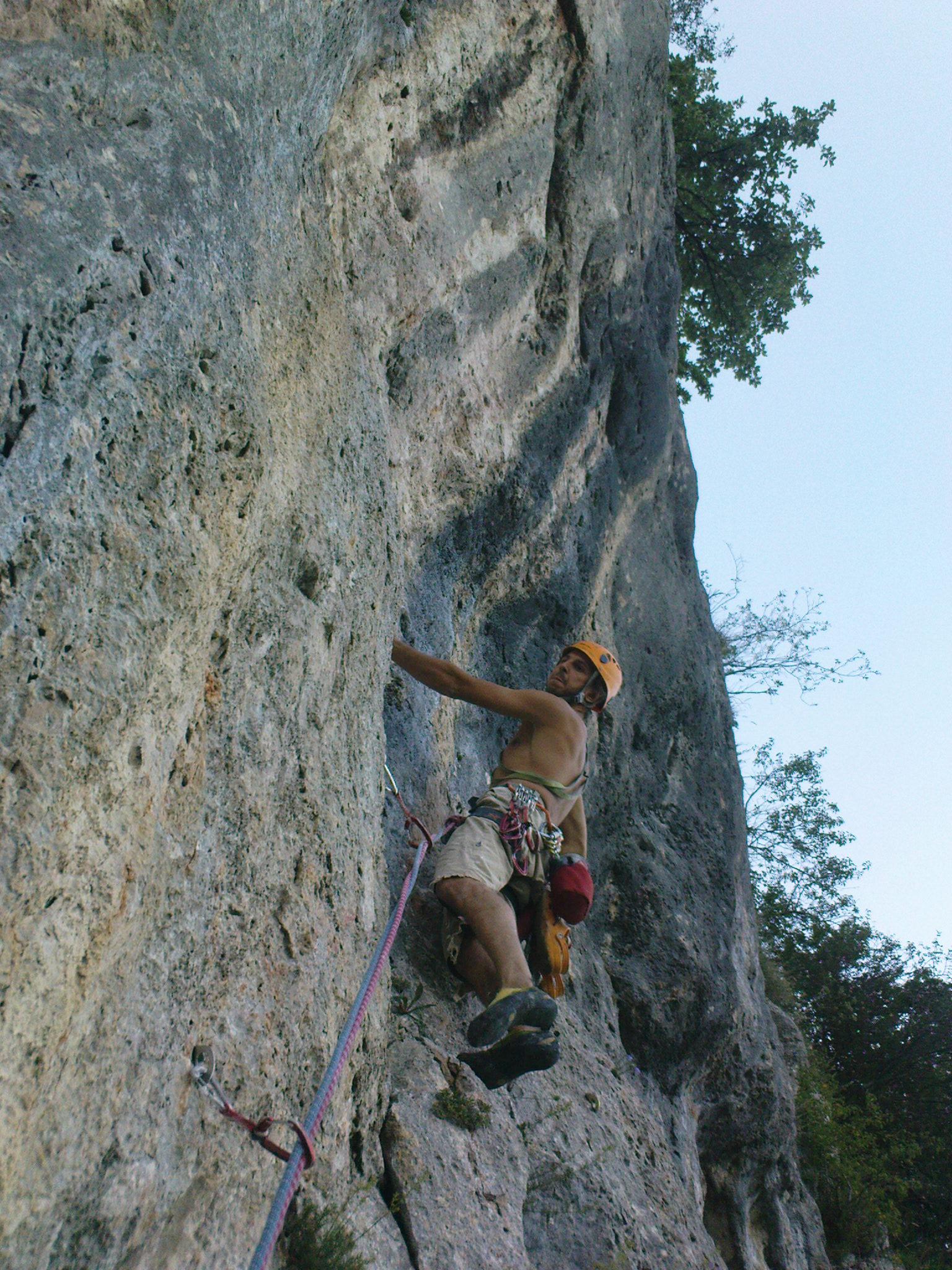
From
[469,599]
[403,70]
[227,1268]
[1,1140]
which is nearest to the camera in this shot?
[1,1140]

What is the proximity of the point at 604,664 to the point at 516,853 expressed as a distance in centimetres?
136

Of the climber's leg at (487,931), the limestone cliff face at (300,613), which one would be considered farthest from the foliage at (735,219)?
the climber's leg at (487,931)

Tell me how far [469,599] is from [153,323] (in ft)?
11.6

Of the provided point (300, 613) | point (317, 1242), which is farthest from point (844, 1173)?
point (300, 613)

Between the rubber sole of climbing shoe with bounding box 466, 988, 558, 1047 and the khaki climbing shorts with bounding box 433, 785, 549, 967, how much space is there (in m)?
0.71

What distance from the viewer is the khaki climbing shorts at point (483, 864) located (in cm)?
434

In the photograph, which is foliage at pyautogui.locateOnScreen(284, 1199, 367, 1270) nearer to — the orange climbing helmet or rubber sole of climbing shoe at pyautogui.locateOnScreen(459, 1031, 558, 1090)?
rubber sole of climbing shoe at pyautogui.locateOnScreen(459, 1031, 558, 1090)

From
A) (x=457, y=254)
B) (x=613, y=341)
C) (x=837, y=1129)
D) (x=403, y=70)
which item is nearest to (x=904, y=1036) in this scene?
(x=837, y=1129)

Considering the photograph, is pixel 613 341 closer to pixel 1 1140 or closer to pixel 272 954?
pixel 272 954

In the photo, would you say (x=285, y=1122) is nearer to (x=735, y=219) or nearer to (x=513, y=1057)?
(x=513, y=1057)

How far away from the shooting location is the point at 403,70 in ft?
15.9

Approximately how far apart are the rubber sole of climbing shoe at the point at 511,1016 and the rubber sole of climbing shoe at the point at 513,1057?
0.13 ft

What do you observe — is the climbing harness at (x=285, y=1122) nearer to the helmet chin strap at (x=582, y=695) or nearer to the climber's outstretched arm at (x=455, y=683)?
the climber's outstretched arm at (x=455, y=683)

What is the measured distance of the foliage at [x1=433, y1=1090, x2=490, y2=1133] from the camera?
3.83 m
